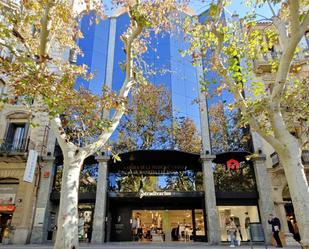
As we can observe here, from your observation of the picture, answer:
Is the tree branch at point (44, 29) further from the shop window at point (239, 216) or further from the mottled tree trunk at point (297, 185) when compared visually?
the shop window at point (239, 216)

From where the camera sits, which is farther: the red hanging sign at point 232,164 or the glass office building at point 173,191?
the red hanging sign at point 232,164

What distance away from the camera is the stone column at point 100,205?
1468cm

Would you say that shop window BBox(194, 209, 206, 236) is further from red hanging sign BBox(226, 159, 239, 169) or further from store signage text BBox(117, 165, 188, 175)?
red hanging sign BBox(226, 159, 239, 169)

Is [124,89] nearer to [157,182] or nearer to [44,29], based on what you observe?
[44,29]

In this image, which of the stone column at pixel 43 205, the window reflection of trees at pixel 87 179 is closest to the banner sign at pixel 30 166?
the stone column at pixel 43 205

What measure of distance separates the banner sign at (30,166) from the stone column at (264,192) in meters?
13.6

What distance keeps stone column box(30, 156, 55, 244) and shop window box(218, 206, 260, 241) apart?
413 inches

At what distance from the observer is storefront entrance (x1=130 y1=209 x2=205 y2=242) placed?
1651cm

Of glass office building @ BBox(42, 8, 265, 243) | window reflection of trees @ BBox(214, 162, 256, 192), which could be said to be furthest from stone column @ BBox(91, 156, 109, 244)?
window reflection of trees @ BBox(214, 162, 256, 192)

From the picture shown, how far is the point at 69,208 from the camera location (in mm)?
6312

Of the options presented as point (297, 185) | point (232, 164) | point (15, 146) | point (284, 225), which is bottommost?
point (284, 225)

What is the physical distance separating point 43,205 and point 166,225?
7.84 metres

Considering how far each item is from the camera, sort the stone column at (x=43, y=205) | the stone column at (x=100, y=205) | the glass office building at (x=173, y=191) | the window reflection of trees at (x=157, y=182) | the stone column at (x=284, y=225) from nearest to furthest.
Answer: the stone column at (x=284, y=225) → the stone column at (x=100, y=205) → the stone column at (x=43, y=205) → the glass office building at (x=173, y=191) → the window reflection of trees at (x=157, y=182)

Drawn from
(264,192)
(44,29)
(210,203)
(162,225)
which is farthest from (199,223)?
(44,29)
